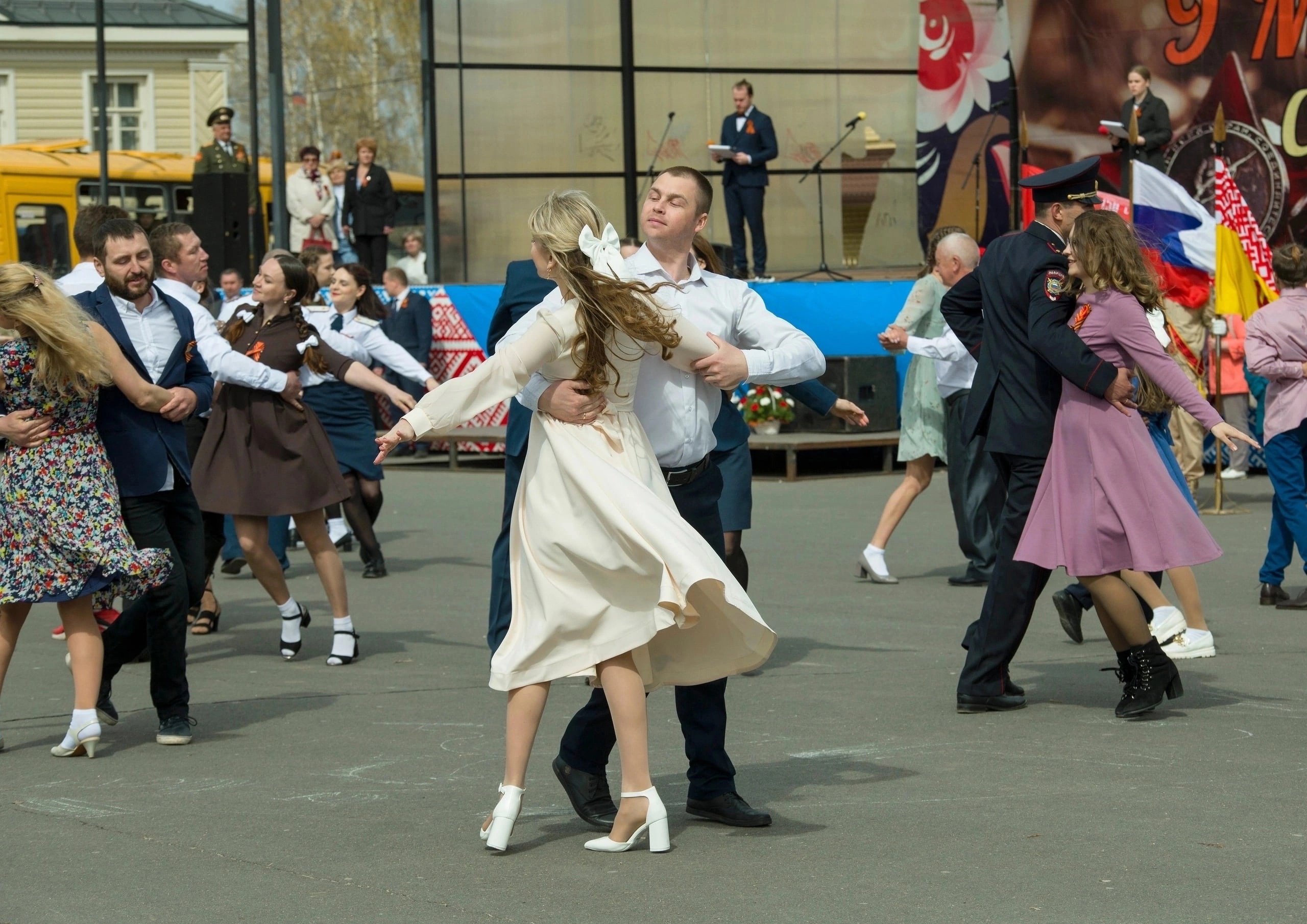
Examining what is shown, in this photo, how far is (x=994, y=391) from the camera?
22.8 feet

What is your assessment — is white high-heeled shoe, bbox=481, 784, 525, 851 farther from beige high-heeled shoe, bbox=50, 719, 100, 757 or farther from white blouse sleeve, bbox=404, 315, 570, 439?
beige high-heeled shoe, bbox=50, 719, 100, 757

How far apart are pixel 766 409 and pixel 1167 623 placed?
9450mm

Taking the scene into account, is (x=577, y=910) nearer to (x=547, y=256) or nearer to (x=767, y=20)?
(x=547, y=256)

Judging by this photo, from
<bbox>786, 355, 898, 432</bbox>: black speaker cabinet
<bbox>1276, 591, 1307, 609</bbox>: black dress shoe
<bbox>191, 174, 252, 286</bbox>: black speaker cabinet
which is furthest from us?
<bbox>191, 174, 252, 286</bbox>: black speaker cabinet

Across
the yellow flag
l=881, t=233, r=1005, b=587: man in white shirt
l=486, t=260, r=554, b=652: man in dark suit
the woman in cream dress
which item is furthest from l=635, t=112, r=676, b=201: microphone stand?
the woman in cream dress

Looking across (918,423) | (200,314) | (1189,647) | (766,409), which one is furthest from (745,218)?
(200,314)

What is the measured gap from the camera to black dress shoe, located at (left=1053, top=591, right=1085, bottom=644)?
329 inches

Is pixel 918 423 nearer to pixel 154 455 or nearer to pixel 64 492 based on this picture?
pixel 154 455

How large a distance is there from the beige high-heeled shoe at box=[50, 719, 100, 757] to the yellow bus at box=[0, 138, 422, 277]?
66.4ft

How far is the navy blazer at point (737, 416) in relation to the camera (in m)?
7.12

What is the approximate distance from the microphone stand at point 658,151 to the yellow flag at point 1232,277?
11.7 metres

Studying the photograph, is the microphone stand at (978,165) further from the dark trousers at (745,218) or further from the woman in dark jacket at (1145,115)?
the woman in dark jacket at (1145,115)

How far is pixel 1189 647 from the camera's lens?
26.3 feet

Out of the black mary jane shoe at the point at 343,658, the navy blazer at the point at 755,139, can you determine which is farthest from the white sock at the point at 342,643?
the navy blazer at the point at 755,139
